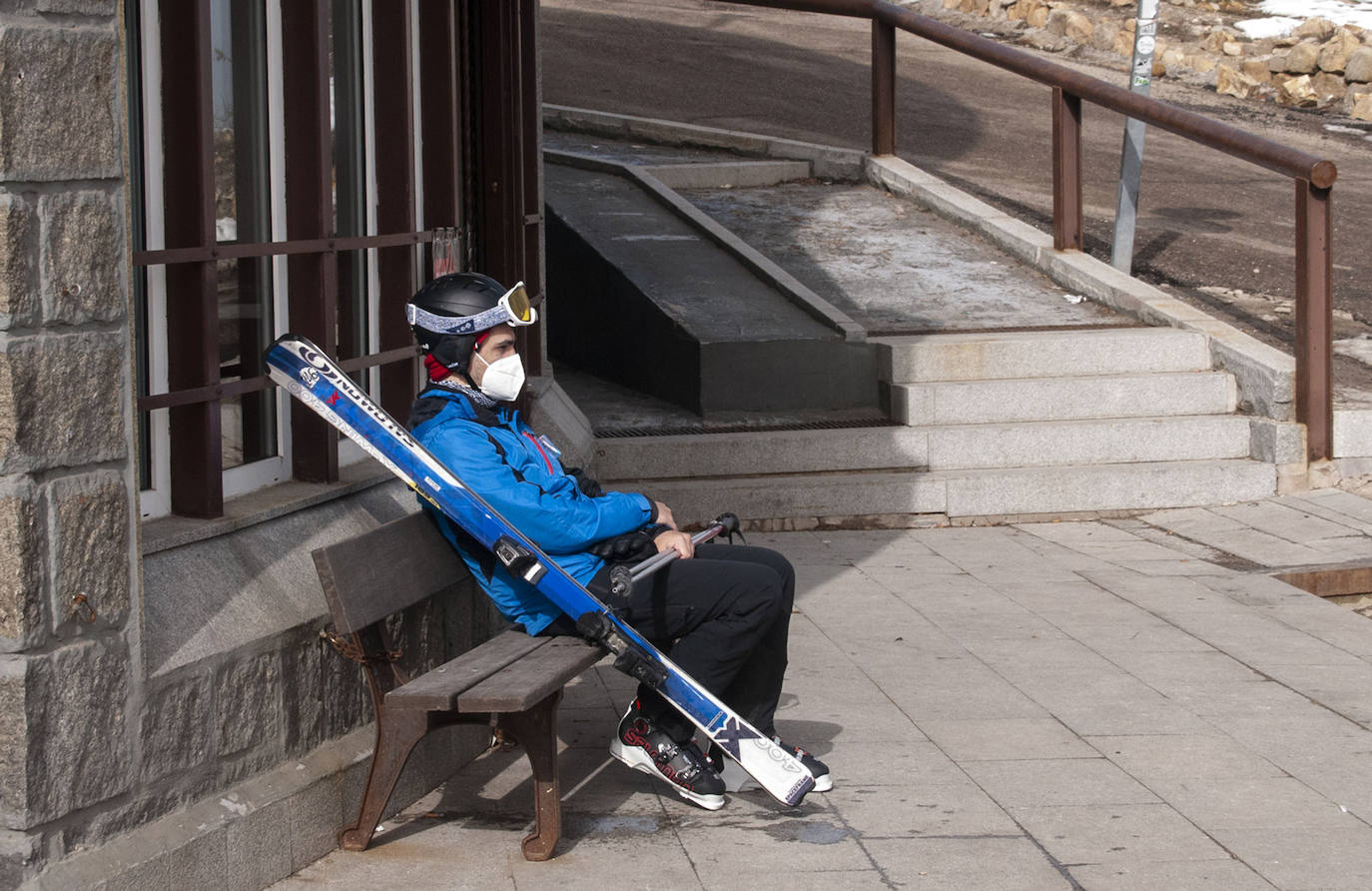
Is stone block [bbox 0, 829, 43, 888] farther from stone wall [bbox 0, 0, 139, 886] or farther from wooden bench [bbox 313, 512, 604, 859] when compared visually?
wooden bench [bbox 313, 512, 604, 859]

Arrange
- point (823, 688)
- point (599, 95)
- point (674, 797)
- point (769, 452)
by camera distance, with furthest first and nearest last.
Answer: point (599, 95) → point (769, 452) → point (823, 688) → point (674, 797)

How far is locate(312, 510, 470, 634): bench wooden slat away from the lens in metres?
3.83

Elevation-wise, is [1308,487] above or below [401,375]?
below

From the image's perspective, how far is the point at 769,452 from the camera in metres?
8.07

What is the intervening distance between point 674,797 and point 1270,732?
73.2 inches

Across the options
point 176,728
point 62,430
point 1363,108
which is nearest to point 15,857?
point 176,728

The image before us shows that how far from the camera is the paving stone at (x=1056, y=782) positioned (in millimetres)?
4457

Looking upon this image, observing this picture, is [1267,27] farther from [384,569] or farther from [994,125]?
[384,569]

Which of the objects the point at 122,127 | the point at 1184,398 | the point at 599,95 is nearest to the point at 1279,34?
the point at 599,95

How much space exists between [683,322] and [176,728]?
5538mm

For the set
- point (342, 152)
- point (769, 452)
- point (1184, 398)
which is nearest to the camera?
point (342, 152)

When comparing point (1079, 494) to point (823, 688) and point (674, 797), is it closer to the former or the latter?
point (823, 688)

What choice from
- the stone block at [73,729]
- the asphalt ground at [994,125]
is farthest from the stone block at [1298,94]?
the stone block at [73,729]

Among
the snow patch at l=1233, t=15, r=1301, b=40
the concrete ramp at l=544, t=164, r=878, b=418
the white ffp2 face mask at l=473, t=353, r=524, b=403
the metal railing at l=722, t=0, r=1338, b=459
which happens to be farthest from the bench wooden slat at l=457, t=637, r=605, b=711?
the snow patch at l=1233, t=15, r=1301, b=40
